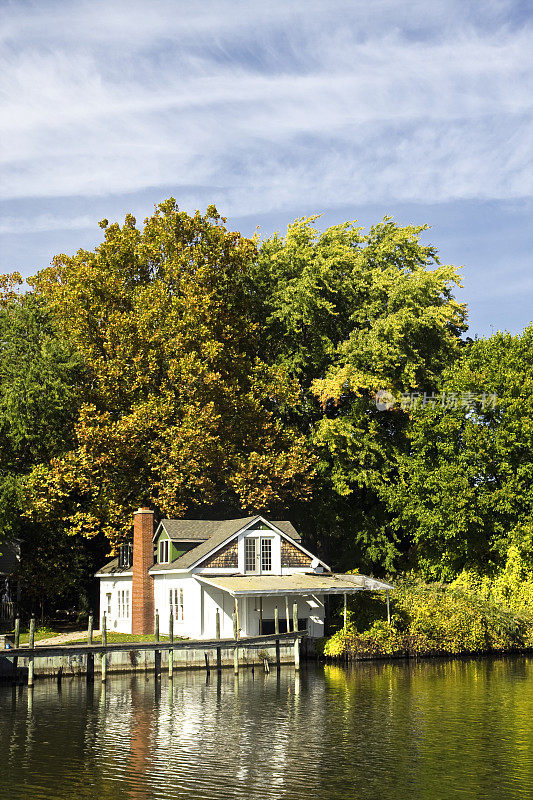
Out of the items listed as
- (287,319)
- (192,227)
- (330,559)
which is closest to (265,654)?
(330,559)

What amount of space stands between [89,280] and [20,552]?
19717 mm

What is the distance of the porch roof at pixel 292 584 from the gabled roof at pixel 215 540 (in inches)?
62.9

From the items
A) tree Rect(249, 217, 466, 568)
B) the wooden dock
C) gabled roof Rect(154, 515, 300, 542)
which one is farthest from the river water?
tree Rect(249, 217, 466, 568)

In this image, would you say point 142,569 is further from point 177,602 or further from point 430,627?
point 430,627

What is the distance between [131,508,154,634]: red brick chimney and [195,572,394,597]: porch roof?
5.84 m

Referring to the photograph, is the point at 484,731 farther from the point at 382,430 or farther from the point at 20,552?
the point at 20,552

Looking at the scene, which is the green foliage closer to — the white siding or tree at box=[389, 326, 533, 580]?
tree at box=[389, 326, 533, 580]

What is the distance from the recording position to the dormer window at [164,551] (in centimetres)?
6025

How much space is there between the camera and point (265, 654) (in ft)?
177

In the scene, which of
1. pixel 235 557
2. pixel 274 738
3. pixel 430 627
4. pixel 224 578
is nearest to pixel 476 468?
pixel 430 627

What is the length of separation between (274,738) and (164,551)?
29.6m

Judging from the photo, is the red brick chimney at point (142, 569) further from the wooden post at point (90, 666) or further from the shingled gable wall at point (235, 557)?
the wooden post at point (90, 666)

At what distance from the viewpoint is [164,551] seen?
60.6 metres

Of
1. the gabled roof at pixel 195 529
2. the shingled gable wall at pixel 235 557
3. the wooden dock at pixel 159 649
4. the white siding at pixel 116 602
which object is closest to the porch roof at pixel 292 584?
the shingled gable wall at pixel 235 557
